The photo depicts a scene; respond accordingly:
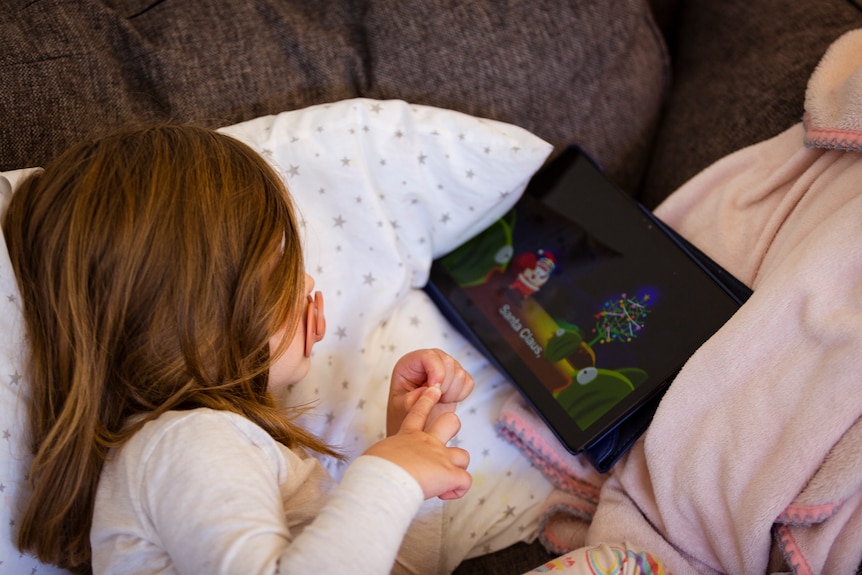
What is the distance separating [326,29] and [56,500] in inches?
27.2

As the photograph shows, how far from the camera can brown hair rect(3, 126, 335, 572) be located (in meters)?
0.63

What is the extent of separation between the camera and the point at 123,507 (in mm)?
652

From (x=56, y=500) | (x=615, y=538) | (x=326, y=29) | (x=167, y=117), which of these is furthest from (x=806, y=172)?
(x=56, y=500)

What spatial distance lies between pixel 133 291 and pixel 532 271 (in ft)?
1.67

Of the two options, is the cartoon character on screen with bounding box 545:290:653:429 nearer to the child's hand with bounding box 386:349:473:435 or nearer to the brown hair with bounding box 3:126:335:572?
the child's hand with bounding box 386:349:473:435

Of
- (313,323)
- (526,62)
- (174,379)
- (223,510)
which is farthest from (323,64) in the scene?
(223,510)

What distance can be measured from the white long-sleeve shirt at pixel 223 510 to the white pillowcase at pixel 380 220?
0.22 m

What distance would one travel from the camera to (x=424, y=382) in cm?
80

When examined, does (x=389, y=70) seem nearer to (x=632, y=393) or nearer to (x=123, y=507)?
(x=632, y=393)

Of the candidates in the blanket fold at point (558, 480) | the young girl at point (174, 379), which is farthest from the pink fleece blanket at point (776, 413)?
the young girl at point (174, 379)

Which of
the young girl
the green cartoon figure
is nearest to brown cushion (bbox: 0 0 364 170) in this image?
the young girl

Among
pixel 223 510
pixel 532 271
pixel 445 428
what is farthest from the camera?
pixel 532 271

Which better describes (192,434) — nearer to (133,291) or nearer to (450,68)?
(133,291)

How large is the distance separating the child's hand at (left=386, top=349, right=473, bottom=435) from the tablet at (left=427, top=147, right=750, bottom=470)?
0.11 metres
